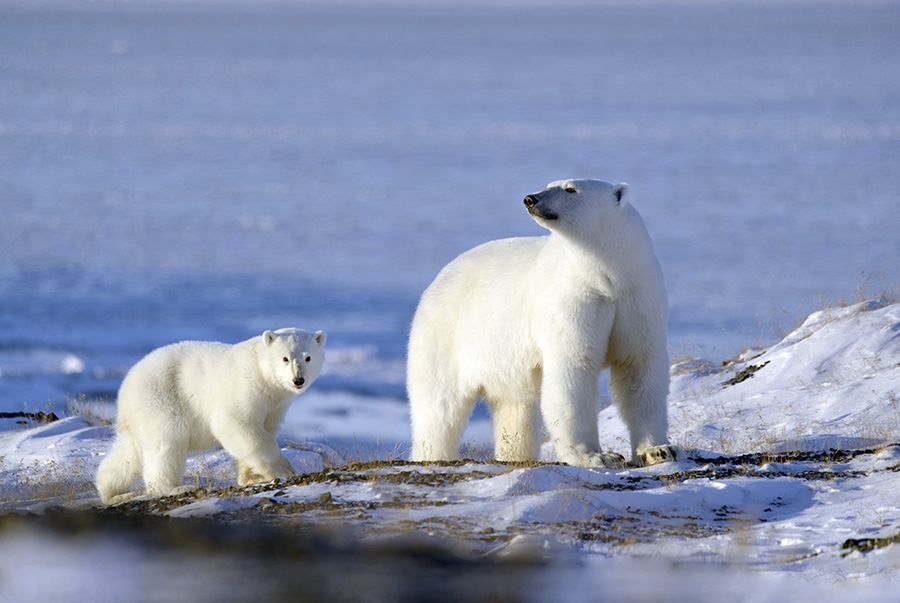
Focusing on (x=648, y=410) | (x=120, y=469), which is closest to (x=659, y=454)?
(x=648, y=410)

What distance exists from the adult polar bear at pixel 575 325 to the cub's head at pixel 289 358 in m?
1.07

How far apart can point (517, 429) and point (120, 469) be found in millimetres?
3009

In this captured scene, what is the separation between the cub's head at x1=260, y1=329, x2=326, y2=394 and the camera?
8.52 m

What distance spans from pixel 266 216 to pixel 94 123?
3798 cm

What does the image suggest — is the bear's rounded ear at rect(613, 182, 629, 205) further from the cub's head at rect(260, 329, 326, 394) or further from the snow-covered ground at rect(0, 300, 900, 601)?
the cub's head at rect(260, 329, 326, 394)

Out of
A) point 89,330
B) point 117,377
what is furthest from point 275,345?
point 89,330

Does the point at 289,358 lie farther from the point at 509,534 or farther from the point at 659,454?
the point at 509,534

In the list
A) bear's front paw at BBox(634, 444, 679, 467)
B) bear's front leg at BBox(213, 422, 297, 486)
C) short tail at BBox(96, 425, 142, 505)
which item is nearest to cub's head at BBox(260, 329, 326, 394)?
bear's front leg at BBox(213, 422, 297, 486)

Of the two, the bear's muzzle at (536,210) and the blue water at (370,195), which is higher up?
the blue water at (370,195)

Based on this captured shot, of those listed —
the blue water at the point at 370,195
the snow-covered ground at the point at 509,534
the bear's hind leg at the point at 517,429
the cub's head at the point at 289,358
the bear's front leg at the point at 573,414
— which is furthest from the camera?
the blue water at the point at 370,195

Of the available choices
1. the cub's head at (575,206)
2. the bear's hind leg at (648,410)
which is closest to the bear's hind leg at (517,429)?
the bear's hind leg at (648,410)

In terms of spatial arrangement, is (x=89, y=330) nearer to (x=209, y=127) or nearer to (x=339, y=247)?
(x=339, y=247)

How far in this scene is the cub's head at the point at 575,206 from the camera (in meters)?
7.52

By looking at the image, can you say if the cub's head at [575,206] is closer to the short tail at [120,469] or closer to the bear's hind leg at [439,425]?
the bear's hind leg at [439,425]
